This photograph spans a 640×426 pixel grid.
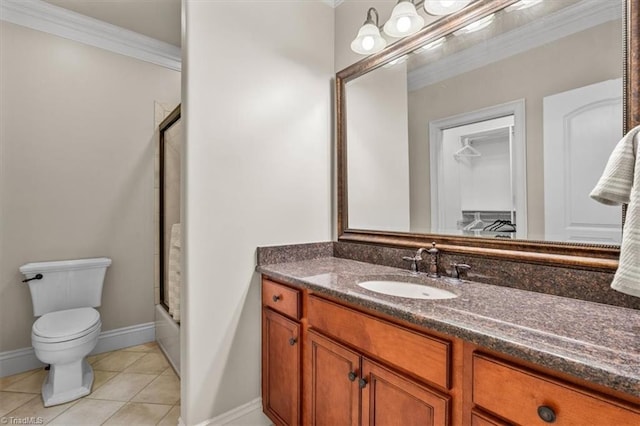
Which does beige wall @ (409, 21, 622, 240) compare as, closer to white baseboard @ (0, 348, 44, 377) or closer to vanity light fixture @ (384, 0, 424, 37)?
vanity light fixture @ (384, 0, 424, 37)

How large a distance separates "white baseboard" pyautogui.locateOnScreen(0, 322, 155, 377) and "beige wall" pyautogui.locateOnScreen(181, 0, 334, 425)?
144 cm

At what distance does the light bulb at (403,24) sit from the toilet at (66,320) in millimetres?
2460

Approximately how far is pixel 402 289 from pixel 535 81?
0.99 m

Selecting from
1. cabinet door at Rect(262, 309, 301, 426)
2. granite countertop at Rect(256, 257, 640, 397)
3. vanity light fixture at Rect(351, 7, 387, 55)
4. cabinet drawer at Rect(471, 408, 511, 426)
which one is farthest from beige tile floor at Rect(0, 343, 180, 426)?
vanity light fixture at Rect(351, 7, 387, 55)

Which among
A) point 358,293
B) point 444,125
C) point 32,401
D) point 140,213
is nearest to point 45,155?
point 140,213

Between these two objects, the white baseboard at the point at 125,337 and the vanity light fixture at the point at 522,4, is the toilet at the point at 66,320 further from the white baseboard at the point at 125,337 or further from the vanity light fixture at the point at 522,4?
the vanity light fixture at the point at 522,4

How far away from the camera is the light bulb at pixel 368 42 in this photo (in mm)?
1584

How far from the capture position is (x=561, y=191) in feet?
3.66

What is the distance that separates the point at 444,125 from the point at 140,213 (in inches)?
97.7

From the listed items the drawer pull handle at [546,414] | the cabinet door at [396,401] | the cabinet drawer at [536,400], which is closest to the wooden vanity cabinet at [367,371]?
the cabinet door at [396,401]

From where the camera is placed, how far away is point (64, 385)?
6.18 feet

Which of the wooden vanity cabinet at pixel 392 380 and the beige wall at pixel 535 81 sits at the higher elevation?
the beige wall at pixel 535 81

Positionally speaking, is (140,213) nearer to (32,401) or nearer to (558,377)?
(32,401)

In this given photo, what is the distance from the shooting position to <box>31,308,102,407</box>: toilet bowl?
1.80m
